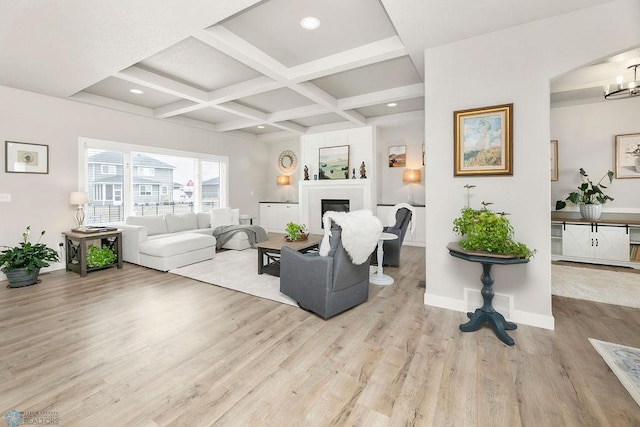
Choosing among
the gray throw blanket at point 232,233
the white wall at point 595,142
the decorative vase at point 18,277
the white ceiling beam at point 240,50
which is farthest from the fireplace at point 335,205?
the decorative vase at point 18,277

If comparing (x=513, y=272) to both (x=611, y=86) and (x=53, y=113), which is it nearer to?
(x=611, y=86)

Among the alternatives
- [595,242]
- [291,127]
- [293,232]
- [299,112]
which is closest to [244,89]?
[299,112]

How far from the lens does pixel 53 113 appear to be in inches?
172

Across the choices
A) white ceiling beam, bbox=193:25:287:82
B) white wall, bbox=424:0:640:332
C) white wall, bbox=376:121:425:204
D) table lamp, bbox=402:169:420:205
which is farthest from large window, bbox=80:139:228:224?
white wall, bbox=424:0:640:332

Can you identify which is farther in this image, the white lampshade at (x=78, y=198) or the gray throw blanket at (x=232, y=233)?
the gray throw blanket at (x=232, y=233)

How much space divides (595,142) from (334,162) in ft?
16.1

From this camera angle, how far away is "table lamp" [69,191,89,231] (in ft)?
14.4

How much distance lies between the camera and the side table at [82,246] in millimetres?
4094

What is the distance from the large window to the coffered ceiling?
0.95m

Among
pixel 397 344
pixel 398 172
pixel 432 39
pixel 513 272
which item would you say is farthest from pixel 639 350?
pixel 398 172

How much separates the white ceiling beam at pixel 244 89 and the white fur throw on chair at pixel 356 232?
95.9 inches

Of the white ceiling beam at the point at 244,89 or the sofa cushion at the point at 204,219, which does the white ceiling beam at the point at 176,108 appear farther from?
the sofa cushion at the point at 204,219

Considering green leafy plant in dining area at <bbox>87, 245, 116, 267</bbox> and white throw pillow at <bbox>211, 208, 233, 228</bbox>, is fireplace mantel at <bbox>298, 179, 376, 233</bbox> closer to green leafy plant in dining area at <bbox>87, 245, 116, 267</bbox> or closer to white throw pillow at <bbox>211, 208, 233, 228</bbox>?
white throw pillow at <bbox>211, 208, 233, 228</bbox>

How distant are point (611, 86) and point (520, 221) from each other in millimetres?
3425
